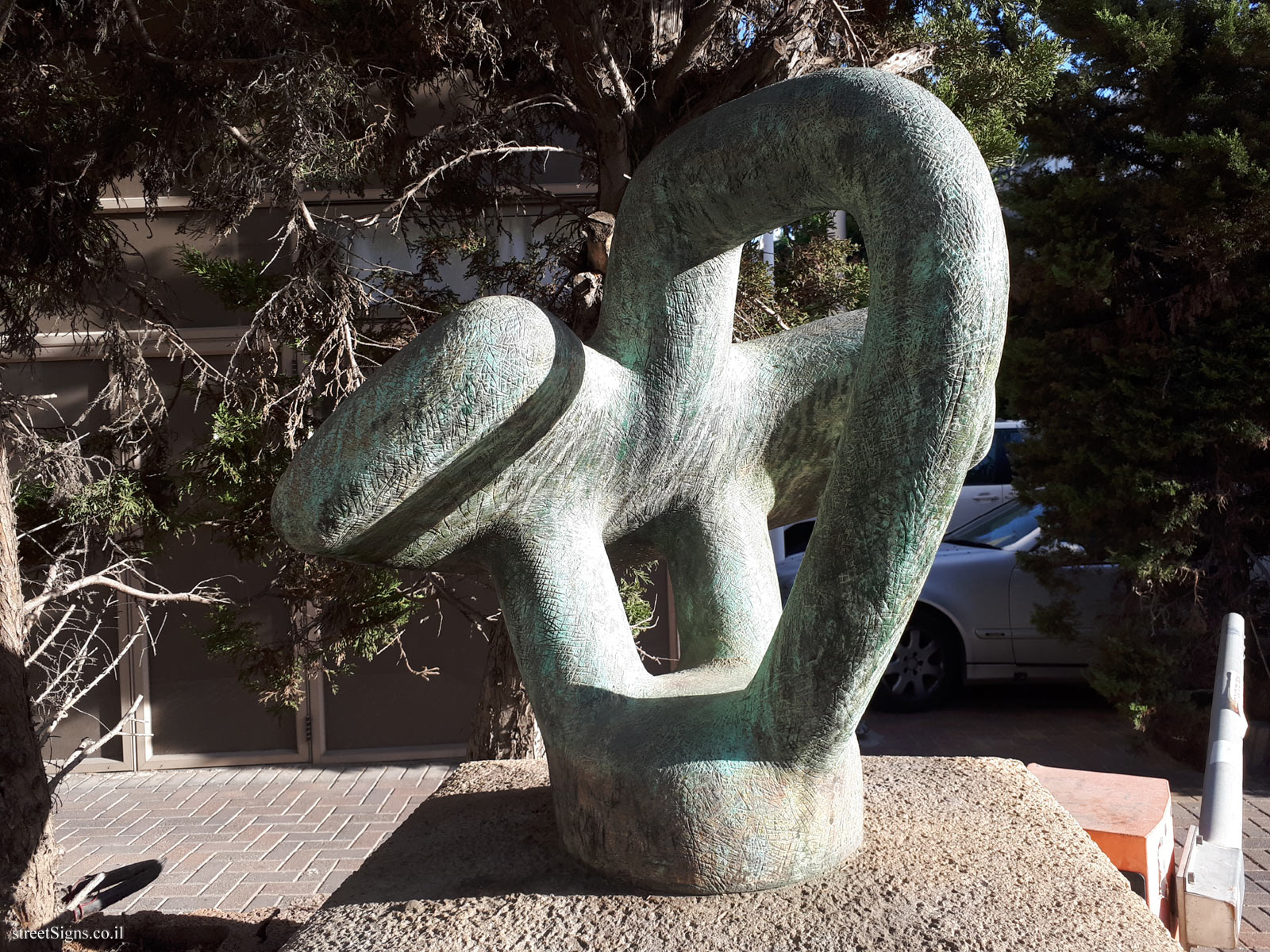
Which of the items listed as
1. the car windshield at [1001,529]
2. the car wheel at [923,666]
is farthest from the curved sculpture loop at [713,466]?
the car windshield at [1001,529]

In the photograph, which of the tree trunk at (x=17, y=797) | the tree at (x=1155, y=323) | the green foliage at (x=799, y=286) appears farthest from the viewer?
the tree at (x=1155, y=323)

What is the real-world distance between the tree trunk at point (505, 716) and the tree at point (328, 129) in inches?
1.1

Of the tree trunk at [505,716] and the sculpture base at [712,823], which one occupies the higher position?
the sculpture base at [712,823]

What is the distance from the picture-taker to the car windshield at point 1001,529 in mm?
7520

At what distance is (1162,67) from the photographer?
5.53m

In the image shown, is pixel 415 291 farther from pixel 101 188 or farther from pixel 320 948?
pixel 320 948

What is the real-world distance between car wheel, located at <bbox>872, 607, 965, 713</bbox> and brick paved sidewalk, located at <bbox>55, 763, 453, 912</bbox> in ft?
10.3

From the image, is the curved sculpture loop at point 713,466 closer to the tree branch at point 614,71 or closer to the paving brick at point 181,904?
the tree branch at point 614,71

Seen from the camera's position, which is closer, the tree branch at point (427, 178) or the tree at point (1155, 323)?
the tree branch at point (427, 178)

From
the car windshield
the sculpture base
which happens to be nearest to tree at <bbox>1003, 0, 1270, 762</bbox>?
the car windshield

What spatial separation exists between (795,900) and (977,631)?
5.83m

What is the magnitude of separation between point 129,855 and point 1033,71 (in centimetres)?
525

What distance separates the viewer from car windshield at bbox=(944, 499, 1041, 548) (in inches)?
296

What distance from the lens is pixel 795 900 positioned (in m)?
1.83
